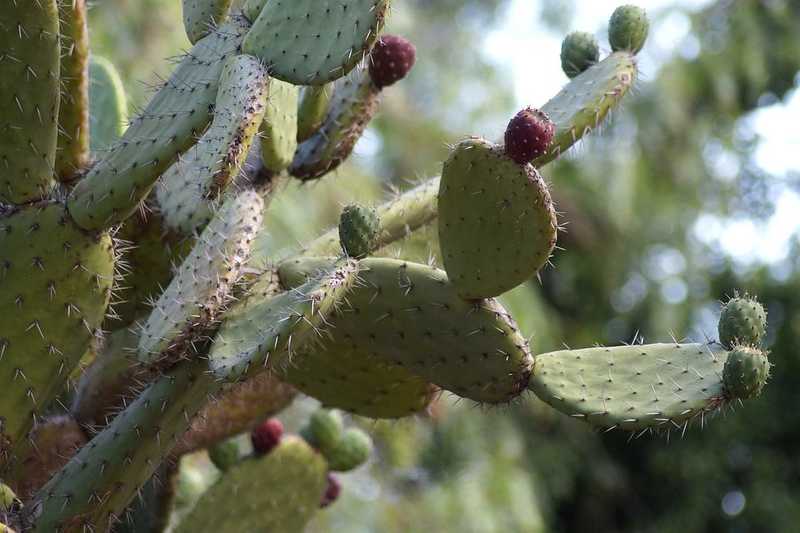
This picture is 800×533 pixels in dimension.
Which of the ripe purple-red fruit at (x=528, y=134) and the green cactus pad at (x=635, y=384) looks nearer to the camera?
the ripe purple-red fruit at (x=528, y=134)

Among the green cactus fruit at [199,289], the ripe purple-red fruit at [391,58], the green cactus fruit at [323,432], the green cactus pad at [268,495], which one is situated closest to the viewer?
the green cactus fruit at [199,289]

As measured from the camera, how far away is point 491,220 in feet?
4.47

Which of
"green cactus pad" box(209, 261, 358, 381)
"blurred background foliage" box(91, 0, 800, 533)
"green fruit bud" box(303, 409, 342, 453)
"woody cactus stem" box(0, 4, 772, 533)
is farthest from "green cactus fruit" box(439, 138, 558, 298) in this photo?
"blurred background foliage" box(91, 0, 800, 533)

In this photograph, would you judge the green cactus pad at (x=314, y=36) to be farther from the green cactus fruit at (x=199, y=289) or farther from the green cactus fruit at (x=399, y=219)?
the green cactus fruit at (x=399, y=219)

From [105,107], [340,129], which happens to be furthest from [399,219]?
[105,107]

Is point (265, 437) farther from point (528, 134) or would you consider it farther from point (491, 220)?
point (528, 134)

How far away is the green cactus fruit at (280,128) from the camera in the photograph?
1.62 meters

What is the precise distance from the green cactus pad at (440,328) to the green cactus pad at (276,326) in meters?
0.09

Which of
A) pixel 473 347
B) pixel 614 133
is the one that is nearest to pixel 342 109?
pixel 473 347

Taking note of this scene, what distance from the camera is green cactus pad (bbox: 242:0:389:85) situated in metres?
1.31

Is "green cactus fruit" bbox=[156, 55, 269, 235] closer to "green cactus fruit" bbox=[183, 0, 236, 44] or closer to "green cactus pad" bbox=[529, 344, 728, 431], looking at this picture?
"green cactus fruit" bbox=[183, 0, 236, 44]

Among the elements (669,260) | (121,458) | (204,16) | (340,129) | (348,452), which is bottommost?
(669,260)

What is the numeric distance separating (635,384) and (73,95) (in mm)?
870

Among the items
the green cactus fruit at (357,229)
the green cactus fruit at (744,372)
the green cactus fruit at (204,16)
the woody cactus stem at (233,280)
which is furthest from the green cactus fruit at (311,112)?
the green cactus fruit at (744,372)
